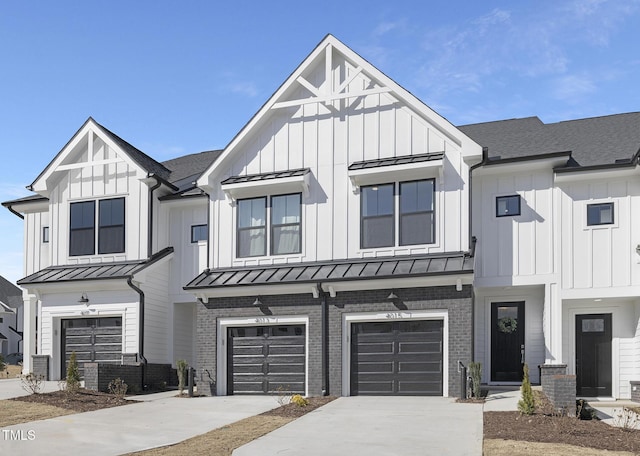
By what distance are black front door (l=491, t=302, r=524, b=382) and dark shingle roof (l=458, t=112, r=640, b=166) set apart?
15.2 feet

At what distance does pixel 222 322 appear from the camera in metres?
20.3

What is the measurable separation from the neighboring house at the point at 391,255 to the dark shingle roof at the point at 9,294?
44432 mm

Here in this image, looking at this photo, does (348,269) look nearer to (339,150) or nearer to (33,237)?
(339,150)

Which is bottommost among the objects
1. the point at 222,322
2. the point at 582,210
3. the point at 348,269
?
the point at 222,322

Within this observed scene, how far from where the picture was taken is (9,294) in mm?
64312

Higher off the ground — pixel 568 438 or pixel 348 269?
pixel 348 269

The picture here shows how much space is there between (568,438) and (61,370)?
1719 centimetres

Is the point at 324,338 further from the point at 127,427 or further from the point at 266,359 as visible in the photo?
the point at 127,427

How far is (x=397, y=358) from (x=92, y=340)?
10.6m

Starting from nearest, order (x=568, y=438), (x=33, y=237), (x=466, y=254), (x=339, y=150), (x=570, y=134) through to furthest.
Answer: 1. (x=568, y=438)
2. (x=466, y=254)
3. (x=339, y=150)
4. (x=570, y=134)
5. (x=33, y=237)

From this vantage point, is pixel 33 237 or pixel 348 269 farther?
pixel 33 237

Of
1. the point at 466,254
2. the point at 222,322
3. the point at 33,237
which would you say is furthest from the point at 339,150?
the point at 33,237

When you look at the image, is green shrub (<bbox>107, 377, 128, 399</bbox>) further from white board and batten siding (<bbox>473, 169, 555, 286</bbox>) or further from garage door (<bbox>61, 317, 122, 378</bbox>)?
white board and batten siding (<bbox>473, 169, 555, 286</bbox>)

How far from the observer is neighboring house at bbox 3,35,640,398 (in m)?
18.6
